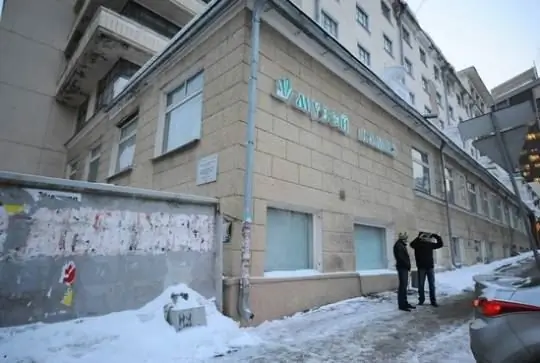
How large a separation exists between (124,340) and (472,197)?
1954cm

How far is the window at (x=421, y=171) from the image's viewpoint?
38.4 ft

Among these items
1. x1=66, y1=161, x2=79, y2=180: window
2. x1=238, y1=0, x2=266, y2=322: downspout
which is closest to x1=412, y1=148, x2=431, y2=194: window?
x1=238, y1=0, x2=266, y2=322: downspout

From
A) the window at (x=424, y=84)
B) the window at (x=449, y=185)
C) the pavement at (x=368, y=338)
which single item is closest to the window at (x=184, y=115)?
the pavement at (x=368, y=338)

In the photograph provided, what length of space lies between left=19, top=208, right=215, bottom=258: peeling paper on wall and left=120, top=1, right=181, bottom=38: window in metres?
13.9

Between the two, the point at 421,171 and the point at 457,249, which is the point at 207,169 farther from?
the point at 457,249

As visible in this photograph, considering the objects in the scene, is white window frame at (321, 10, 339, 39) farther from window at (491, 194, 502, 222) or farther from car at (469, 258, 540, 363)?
window at (491, 194, 502, 222)

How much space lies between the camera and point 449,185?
15.0 meters

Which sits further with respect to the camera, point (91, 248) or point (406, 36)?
point (406, 36)

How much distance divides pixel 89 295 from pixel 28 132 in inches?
635

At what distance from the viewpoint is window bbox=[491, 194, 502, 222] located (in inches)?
866

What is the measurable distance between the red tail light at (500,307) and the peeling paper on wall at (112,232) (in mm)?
3730

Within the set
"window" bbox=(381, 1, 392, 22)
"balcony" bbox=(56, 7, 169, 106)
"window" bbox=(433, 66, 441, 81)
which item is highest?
"window" bbox=(381, 1, 392, 22)

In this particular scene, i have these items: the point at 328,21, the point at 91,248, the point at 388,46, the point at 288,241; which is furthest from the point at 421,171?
the point at 91,248

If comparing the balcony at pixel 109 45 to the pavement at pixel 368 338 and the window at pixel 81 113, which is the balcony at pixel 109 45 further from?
the pavement at pixel 368 338
